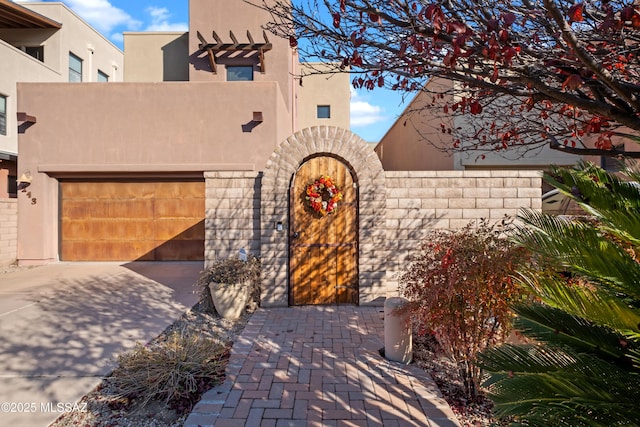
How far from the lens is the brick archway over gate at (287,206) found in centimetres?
619

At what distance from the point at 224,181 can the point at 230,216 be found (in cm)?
67

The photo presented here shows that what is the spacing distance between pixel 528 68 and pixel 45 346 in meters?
6.05

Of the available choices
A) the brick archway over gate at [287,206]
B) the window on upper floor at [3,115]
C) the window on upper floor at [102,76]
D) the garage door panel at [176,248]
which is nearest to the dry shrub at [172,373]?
the brick archway over gate at [287,206]

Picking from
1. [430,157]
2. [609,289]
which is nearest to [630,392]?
[609,289]

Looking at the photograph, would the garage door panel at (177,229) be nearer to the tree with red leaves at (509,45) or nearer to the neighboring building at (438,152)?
the neighboring building at (438,152)

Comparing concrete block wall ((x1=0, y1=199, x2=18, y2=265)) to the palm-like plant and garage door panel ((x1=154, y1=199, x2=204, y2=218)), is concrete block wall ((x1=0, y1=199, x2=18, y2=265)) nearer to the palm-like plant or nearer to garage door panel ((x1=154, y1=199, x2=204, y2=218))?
garage door panel ((x1=154, y1=199, x2=204, y2=218))

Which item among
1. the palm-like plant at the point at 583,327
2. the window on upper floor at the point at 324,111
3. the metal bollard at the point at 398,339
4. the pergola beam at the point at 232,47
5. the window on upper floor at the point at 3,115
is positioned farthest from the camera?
the window on upper floor at the point at 324,111

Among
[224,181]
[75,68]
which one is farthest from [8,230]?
[75,68]

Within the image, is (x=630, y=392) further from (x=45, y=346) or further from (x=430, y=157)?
(x=430, y=157)

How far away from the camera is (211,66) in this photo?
13.0 metres

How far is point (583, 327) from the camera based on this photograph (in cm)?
190

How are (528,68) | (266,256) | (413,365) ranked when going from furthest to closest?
1. (266,256)
2. (413,365)
3. (528,68)

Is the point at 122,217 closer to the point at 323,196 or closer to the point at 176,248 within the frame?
the point at 176,248

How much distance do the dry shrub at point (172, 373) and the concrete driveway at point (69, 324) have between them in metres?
0.46
